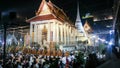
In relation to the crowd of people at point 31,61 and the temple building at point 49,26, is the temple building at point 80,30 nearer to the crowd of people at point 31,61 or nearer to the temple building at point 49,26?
the temple building at point 49,26

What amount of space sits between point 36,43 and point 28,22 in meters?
0.54

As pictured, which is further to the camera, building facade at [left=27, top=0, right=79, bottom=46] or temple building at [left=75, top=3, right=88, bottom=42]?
temple building at [left=75, top=3, right=88, bottom=42]

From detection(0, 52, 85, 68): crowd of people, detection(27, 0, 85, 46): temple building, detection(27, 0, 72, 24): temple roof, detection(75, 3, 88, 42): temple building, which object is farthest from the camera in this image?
detection(75, 3, 88, 42): temple building

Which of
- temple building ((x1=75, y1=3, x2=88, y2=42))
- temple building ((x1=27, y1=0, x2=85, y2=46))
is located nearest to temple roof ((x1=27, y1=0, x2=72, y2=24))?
temple building ((x1=27, y1=0, x2=85, y2=46))

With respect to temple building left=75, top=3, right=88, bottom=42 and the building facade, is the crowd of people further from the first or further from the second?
temple building left=75, top=3, right=88, bottom=42

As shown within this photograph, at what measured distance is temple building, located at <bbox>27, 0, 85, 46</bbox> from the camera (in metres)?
4.43

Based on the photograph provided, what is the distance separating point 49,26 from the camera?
4.46 metres

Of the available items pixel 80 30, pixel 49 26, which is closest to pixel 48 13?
pixel 49 26

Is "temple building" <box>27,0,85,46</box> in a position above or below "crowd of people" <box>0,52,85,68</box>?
above

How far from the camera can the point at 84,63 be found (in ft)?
17.4

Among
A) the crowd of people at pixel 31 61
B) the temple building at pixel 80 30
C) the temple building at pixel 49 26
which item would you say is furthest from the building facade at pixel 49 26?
the temple building at pixel 80 30

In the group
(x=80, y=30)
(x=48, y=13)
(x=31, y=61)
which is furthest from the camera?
(x=80, y=30)

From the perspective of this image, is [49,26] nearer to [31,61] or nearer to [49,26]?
[49,26]

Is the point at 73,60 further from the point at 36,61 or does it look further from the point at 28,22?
the point at 28,22
